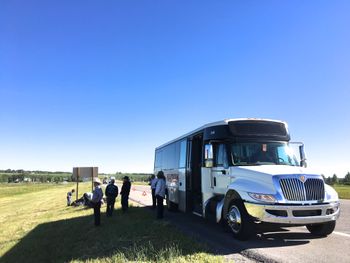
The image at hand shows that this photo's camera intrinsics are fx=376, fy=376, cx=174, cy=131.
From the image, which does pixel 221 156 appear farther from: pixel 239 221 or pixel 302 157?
pixel 302 157

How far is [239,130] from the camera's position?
35.7 feet

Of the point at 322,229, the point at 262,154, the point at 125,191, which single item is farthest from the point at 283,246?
the point at 125,191

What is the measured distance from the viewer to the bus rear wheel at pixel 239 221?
927 centimetres

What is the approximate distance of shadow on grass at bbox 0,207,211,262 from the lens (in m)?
8.62

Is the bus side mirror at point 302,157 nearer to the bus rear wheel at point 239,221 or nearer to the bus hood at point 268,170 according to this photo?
the bus hood at point 268,170

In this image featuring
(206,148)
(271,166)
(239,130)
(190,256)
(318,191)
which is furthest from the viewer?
(206,148)

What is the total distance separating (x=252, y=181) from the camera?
9.44 meters

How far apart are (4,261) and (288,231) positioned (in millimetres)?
9638

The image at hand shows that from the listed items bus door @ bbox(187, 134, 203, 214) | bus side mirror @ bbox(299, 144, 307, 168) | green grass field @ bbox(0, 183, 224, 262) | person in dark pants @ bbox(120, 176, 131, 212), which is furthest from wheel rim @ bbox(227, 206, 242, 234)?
person in dark pants @ bbox(120, 176, 131, 212)

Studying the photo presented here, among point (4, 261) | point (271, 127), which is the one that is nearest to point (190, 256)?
point (271, 127)

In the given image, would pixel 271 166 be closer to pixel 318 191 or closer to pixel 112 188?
pixel 318 191

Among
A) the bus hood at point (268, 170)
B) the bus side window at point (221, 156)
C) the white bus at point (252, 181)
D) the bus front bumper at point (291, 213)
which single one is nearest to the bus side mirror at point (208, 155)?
the white bus at point (252, 181)

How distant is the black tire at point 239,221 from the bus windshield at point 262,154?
127cm

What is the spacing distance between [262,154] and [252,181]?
1.40 m
